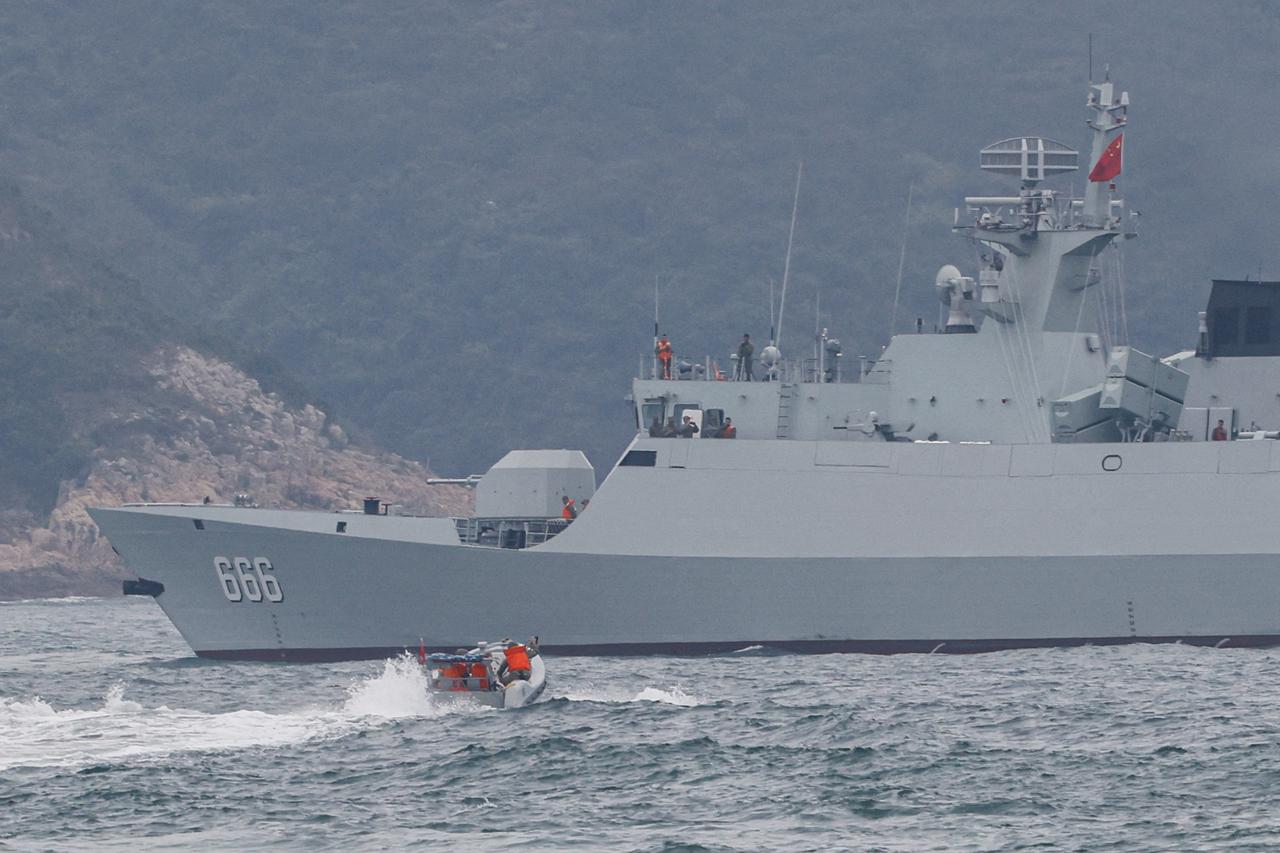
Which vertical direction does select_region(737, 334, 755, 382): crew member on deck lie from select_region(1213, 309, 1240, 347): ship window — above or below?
below

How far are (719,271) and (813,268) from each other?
460 centimetres

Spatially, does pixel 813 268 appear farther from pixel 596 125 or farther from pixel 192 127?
pixel 192 127

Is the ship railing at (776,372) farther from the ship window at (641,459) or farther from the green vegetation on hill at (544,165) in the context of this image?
the green vegetation on hill at (544,165)

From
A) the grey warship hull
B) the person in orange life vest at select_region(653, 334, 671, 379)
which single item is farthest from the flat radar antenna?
the person in orange life vest at select_region(653, 334, 671, 379)

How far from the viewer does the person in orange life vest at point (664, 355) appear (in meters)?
33.1

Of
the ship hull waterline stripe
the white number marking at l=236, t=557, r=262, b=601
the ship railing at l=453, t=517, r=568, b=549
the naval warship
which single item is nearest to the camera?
the ship hull waterline stripe

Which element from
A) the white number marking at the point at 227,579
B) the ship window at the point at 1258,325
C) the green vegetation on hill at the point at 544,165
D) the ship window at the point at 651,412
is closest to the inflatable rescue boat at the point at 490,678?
the white number marking at the point at 227,579

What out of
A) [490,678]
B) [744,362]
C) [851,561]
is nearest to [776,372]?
[744,362]

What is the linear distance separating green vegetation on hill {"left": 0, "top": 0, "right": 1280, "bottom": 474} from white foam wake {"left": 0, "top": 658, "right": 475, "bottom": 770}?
75.6m

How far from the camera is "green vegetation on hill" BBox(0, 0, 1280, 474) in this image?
10681 centimetres

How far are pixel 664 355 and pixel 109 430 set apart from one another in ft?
150

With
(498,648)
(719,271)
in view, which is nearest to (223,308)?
(719,271)

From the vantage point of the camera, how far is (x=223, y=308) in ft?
369

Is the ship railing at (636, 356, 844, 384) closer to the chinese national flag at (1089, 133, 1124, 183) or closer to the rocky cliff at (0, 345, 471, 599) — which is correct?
the chinese national flag at (1089, 133, 1124, 183)
